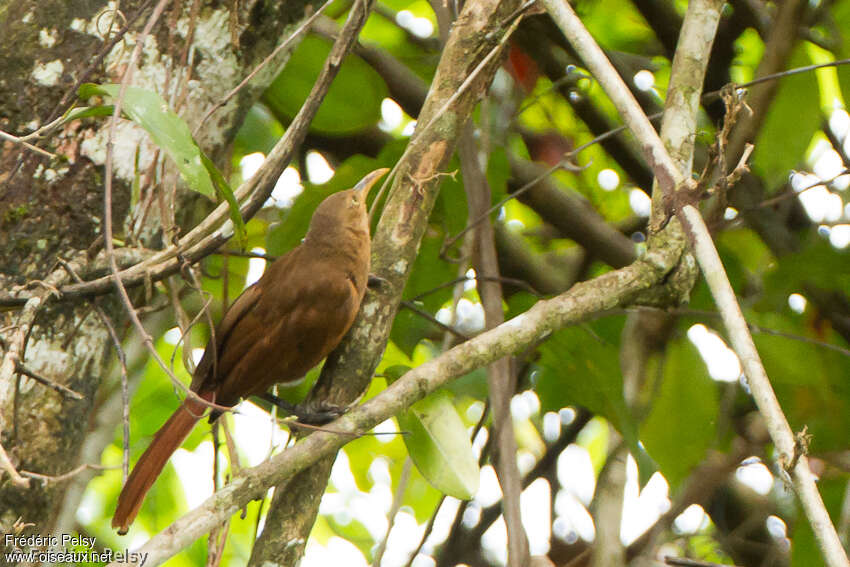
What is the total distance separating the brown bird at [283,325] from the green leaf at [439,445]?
0.84 feet

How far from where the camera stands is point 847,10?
9.07 ft

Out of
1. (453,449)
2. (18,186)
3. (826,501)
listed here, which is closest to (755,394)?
(453,449)

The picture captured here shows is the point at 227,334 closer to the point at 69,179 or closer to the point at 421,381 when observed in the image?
the point at 69,179

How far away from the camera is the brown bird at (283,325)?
7.36 feet

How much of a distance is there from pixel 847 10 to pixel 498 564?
7.11 ft

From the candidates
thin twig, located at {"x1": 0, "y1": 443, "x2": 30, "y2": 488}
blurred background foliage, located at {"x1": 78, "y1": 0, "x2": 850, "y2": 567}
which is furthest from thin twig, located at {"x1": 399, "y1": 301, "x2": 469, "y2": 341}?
thin twig, located at {"x1": 0, "y1": 443, "x2": 30, "y2": 488}

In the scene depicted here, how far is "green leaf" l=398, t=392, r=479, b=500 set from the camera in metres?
2.13

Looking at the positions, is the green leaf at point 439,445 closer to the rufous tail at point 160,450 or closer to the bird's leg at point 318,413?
the bird's leg at point 318,413

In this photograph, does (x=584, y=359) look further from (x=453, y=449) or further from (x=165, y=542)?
(x=165, y=542)

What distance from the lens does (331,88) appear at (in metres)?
Answer: 2.95

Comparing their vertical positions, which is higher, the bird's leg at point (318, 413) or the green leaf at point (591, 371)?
the green leaf at point (591, 371)

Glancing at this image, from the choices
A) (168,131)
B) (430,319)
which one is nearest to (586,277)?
(430,319)

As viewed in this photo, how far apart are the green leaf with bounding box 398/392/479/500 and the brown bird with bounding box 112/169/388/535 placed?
0.84 feet

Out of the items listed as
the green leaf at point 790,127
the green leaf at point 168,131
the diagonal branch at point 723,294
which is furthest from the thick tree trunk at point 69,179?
the green leaf at point 790,127
